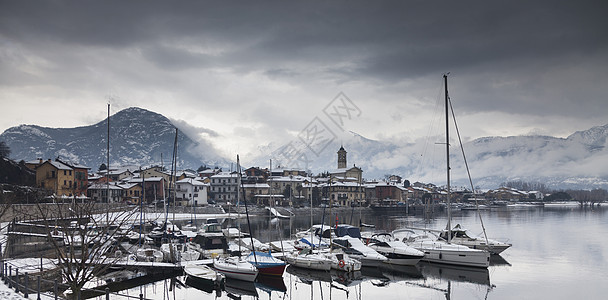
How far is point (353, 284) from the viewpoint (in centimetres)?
2744

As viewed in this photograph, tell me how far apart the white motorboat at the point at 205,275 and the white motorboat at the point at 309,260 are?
21.8ft

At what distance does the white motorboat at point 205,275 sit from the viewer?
25.5 meters

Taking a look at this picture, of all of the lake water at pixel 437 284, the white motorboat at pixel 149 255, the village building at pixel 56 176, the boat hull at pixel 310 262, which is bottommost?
the lake water at pixel 437 284

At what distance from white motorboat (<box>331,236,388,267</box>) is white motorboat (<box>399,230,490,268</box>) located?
3724mm

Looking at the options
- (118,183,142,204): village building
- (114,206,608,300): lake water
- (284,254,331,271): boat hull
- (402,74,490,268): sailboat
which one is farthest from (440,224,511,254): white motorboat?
(118,183,142,204): village building

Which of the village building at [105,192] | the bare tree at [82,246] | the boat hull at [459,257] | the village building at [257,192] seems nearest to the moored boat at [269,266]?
the bare tree at [82,246]

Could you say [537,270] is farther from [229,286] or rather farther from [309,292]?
[229,286]

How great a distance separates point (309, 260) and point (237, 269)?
6.33 m

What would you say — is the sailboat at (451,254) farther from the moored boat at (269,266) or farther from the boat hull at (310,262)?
the moored boat at (269,266)

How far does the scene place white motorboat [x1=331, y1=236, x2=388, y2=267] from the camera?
32094mm

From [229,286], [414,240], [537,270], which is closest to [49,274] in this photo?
[229,286]

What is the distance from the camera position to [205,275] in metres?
Result: 25.7

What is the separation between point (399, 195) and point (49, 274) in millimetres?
121294

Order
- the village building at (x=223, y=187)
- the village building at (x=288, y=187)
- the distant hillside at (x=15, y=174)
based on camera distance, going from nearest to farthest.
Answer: the distant hillside at (x=15, y=174), the village building at (x=223, y=187), the village building at (x=288, y=187)
